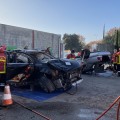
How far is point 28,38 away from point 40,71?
11143 millimetres

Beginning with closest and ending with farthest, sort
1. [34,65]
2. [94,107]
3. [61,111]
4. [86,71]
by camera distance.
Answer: [61,111]
[94,107]
[34,65]
[86,71]

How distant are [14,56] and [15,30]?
9.20m

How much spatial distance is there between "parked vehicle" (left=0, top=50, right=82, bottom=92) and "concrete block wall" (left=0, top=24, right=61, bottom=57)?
26.3 feet

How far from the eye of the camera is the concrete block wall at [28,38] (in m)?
17.7

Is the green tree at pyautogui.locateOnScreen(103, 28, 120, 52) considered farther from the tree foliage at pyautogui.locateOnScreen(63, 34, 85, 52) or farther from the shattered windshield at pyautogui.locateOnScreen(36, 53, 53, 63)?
the shattered windshield at pyautogui.locateOnScreen(36, 53, 53, 63)

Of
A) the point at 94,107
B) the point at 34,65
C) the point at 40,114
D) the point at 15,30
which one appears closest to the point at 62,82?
the point at 34,65

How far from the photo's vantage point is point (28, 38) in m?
20.1

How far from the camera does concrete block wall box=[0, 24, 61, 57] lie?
1772 centimetres

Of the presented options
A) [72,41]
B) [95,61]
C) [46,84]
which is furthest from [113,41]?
[46,84]

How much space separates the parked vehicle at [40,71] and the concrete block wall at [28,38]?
801 cm

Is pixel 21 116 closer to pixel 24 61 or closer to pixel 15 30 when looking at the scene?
pixel 24 61

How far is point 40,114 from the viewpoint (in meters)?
6.44

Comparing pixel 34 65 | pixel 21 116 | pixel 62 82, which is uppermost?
pixel 34 65

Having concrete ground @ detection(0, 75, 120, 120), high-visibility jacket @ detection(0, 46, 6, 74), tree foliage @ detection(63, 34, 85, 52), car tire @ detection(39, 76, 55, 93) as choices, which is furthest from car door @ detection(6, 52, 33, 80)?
tree foliage @ detection(63, 34, 85, 52)
